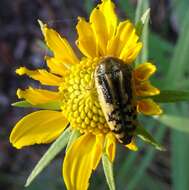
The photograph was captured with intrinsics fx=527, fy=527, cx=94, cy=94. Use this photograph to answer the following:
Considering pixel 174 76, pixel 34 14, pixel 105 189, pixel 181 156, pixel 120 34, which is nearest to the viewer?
pixel 120 34

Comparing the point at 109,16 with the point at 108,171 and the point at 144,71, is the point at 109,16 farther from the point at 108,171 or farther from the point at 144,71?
the point at 108,171

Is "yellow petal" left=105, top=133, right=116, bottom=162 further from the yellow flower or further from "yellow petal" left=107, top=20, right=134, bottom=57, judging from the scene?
"yellow petal" left=107, top=20, right=134, bottom=57

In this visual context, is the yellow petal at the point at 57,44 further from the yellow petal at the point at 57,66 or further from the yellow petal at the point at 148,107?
the yellow petal at the point at 148,107

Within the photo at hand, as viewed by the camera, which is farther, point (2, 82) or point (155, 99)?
Answer: point (2, 82)

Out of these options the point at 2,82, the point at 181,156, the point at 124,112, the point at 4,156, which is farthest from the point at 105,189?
the point at 124,112

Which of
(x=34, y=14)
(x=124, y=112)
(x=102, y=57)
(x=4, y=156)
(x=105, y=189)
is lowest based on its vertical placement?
(x=105, y=189)

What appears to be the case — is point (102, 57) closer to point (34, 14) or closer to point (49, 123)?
point (49, 123)

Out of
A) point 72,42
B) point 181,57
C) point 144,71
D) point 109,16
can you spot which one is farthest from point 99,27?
point 72,42
